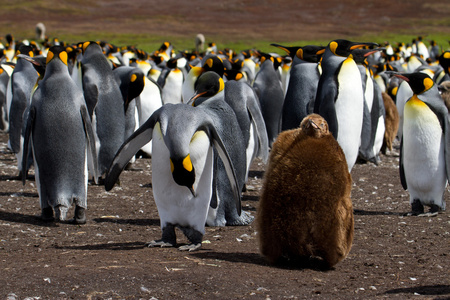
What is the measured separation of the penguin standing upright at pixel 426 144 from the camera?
20.4ft

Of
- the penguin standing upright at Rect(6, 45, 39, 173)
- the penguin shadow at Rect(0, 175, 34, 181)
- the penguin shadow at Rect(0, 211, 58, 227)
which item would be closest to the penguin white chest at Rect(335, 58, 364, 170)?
the penguin shadow at Rect(0, 211, 58, 227)

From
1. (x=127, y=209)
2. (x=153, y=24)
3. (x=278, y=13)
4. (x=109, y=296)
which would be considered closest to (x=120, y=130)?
(x=127, y=209)

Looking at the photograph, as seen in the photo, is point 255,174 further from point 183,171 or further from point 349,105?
point 183,171

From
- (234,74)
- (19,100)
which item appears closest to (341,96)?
(234,74)

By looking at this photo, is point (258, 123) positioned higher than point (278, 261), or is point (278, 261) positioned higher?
point (258, 123)

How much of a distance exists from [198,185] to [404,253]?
1539 mm

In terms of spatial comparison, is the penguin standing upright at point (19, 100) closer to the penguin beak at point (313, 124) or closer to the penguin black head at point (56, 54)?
the penguin black head at point (56, 54)

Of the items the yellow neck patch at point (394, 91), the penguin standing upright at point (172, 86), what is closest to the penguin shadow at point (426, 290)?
the penguin standing upright at point (172, 86)

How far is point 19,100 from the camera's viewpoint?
339 inches

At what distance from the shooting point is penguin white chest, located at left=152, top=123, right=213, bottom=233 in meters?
4.55

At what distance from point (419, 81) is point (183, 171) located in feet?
9.76

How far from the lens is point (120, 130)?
7.82 meters

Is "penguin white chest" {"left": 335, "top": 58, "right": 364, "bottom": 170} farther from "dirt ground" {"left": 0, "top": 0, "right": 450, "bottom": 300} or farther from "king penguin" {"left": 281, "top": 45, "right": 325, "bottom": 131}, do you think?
"dirt ground" {"left": 0, "top": 0, "right": 450, "bottom": 300}

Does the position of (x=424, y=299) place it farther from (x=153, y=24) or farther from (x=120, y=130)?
(x=153, y=24)
